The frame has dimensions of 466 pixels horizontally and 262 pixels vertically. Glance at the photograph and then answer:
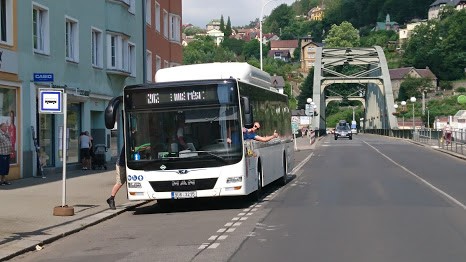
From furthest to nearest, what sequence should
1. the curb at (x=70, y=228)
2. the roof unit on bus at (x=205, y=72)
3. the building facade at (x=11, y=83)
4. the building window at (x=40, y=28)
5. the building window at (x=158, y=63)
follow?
the building window at (x=158, y=63) < the building window at (x=40, y=28) < the building facade at (x=11, y=83) < the roof unit on bus at (x=205, y=72) < the curb at (x=70, y=228)

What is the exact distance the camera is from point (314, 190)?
2080 centimetres

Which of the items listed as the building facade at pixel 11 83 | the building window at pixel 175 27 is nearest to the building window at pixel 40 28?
the building facade at pixel 11 83

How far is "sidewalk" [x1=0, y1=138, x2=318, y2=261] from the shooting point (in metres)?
12.3

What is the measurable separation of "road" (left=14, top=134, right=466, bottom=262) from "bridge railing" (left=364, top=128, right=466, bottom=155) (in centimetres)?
2597

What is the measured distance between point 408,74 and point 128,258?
15666 cm

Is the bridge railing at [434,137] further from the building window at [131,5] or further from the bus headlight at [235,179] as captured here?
the bus headlight at [235,179]

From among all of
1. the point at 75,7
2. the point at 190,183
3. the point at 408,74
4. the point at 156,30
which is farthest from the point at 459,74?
the point at 190,183

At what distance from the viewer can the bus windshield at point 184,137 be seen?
1602 cm

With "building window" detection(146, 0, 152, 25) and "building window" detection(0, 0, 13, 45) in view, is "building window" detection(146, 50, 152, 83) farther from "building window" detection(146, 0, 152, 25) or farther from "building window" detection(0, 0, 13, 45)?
"building window" detection(0, 0, 13, 45)

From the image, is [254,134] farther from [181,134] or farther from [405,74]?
[405,74]

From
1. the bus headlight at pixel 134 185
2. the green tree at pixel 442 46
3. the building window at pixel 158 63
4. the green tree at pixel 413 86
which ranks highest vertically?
the green tree at pixel 442 46

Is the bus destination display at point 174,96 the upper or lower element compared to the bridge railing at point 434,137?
upper

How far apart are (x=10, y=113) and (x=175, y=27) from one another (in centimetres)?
2601

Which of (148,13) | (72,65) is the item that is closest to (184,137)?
(72,65)
